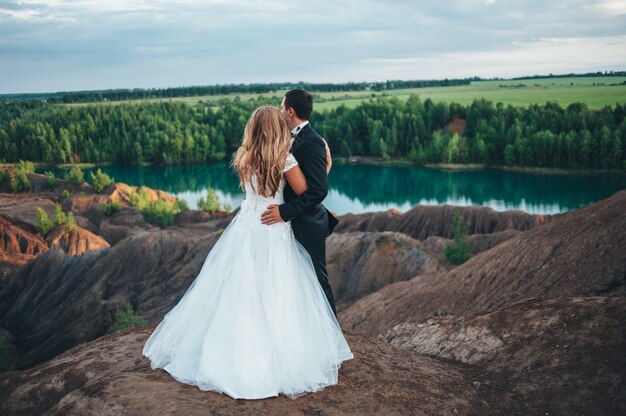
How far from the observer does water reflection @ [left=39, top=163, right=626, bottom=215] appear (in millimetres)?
60097

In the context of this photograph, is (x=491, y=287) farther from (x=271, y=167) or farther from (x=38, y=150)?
(x=38, y=150)

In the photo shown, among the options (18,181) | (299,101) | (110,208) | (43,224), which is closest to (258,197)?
(299,101)

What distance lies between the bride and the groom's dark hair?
26 cm

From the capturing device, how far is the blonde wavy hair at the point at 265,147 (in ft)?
17.6

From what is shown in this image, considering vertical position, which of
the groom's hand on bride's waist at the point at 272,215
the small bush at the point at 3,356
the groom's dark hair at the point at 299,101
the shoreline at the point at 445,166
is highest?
the groom's dark hair at the point at 299,101

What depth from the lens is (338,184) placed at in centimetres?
7612

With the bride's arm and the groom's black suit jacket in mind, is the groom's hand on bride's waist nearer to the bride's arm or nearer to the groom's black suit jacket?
the groom's black suit jacket

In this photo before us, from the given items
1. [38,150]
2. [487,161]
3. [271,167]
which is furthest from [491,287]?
[38,150]

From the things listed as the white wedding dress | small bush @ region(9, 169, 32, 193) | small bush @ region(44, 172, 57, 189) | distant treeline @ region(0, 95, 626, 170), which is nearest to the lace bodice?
the white wedding dress

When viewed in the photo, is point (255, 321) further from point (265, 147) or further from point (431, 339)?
point (431, 339)

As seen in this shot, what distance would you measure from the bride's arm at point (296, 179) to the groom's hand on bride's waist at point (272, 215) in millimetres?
294

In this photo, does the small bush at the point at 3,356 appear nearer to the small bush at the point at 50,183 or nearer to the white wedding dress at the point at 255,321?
the white wedding dress at the point at 255,321

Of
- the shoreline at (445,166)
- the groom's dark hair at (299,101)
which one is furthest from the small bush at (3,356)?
the shoreline at (445,166)

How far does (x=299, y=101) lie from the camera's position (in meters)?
5.55
